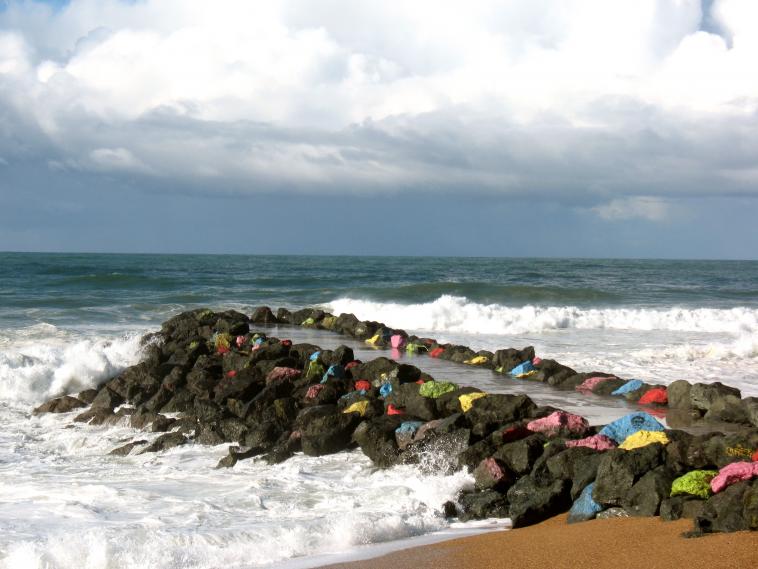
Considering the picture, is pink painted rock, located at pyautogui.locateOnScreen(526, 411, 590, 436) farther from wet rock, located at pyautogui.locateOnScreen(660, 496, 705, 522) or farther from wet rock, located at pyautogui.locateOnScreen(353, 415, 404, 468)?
wet rock, located at pyautogui.locateOnScreen(660, 496, 705, 522)

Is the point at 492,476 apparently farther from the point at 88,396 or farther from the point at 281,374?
the point at 88,396

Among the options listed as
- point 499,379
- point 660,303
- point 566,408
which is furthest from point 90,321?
point 660,303

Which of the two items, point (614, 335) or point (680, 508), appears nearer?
point (680, 508)

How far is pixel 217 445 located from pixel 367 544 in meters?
3.33

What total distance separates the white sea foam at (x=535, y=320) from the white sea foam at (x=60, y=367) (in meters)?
9.25

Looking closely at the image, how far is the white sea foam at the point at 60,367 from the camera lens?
11.0 meters

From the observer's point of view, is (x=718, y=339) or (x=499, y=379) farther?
(x=718, y=339)

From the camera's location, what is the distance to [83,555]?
4.74 m

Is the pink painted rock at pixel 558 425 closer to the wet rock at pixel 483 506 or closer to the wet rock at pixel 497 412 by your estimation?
the wet rock at pixel 497 412

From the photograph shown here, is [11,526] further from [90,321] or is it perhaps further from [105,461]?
[90,321]

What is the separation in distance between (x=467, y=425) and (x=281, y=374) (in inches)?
143

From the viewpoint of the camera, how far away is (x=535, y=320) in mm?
19828

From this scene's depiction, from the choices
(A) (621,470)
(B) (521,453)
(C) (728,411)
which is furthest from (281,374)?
(A) (621,470)

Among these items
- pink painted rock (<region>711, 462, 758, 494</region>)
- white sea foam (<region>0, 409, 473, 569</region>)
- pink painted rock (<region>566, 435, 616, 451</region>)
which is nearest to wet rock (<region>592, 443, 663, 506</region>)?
pink painted rock (<region>711, 462, 758, 494</region>)
